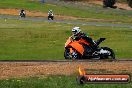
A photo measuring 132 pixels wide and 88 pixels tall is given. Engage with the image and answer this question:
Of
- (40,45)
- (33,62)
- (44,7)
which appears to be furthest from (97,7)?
(33,62)

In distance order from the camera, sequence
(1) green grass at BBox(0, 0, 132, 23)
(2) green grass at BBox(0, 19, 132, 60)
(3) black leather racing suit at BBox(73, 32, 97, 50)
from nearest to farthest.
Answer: (3) black leather racing suit at BBox(73, 32, 97, 50)
(2) green grass at BBox(0, 19, 132, 60)
(1) green grass at BBox(0, 0, 132, 23)

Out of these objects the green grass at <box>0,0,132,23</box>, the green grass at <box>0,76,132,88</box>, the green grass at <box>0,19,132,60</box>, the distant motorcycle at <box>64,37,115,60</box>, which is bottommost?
the green grass at <box>0,0,132,23</box>

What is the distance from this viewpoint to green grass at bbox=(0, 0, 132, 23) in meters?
77.0

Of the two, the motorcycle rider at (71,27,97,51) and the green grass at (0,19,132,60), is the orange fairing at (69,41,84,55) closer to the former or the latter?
the motorcycle rider at (71,27,97,51)

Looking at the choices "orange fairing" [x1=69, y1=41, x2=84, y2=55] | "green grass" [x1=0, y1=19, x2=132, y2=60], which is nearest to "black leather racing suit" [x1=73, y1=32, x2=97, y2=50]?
"orange fairing" [x1=69, y1=41, x2=84, y2=55]

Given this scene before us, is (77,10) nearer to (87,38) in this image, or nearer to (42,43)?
(42,43)

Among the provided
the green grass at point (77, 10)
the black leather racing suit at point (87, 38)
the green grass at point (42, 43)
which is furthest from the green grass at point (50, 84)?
the green grass at point (77, 10)

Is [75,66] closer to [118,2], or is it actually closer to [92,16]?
[92,16]

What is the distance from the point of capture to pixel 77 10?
277 ft

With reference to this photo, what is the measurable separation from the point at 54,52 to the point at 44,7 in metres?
57.5

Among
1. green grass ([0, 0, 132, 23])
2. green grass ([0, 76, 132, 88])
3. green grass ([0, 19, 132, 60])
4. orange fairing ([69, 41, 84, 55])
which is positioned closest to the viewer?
green grass ([0, 76, 132, 88])

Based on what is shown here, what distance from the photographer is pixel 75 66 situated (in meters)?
20.0

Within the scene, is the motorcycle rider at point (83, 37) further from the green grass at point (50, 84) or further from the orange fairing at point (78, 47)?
the green grass at point (50, 84)

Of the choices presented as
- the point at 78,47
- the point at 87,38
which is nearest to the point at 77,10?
the point at 78,47
